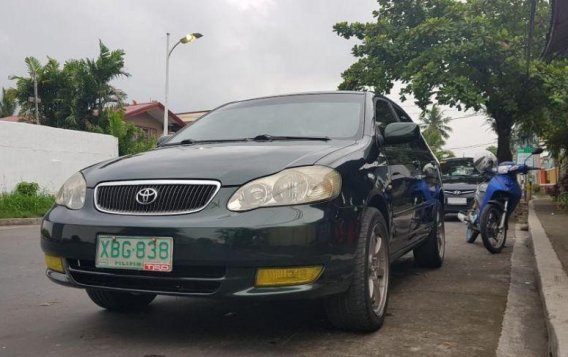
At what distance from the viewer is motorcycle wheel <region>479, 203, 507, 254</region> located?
6926 mm

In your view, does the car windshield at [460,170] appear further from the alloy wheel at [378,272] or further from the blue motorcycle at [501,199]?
the alloy wheel at [378,272]

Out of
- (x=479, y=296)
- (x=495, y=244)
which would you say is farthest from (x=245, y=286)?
(x=495, y=244)

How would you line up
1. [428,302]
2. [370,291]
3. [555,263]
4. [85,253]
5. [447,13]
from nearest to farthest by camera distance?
1. [85,253]
2. [370,291]
3. [428,302]
4. [555,263]
5. [447,13]

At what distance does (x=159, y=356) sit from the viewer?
2.96 meters

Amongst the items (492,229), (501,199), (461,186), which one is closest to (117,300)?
(492,229)

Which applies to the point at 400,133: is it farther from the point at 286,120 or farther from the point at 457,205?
the point at 457,205

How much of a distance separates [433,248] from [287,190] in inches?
126

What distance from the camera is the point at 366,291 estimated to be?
317 cm

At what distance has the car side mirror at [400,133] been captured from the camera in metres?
3.91

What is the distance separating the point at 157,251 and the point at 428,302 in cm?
227

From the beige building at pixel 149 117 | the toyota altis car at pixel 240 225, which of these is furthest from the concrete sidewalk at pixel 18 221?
the beige building at pixel 149 117

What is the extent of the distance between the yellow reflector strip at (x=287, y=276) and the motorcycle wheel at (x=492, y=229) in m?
4.59

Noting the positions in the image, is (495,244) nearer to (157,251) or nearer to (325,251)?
(325,251)

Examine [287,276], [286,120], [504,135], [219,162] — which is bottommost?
[287,276]
